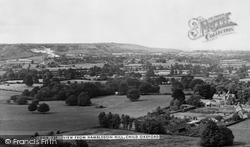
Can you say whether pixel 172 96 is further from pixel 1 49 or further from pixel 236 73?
pixel 1 49

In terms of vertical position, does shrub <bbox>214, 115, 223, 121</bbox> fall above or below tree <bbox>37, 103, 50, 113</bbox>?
below

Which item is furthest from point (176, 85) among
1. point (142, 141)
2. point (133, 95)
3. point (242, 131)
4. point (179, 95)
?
point (142, 141)

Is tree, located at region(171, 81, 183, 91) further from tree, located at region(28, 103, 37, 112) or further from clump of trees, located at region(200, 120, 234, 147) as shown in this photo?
clump of trees, located at region(200, 120, 234, 147)

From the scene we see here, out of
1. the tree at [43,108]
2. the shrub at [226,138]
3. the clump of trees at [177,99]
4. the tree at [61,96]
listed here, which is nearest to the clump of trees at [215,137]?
the shrub at [226,138]

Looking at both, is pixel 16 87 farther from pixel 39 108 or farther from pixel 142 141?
pixel 142 141

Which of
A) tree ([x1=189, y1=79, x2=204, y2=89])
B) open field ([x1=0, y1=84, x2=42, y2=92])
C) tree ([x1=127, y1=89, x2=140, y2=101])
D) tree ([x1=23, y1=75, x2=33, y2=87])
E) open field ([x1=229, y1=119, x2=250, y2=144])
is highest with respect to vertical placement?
tree ([x1=23, y1=75, x2=33, y2=87])

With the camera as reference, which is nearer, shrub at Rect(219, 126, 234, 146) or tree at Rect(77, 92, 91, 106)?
shrub at Rect(219, 126, 234, 146)

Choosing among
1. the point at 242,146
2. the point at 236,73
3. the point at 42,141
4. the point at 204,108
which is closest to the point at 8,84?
the point at 42,141

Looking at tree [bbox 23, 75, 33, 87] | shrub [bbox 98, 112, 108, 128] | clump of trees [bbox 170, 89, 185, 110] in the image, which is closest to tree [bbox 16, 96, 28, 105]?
tree [bbox 23, 75, 33, 87]
